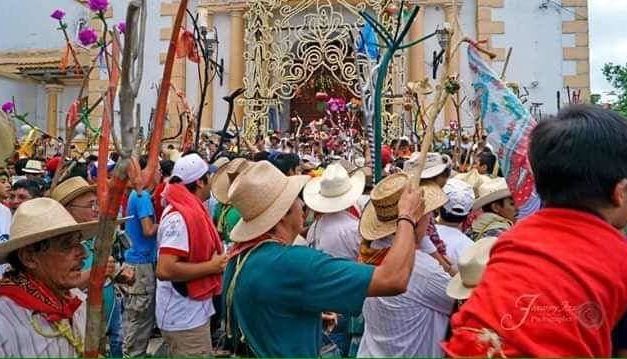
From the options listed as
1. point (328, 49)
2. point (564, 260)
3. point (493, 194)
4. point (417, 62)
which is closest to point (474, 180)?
point (493, 194)

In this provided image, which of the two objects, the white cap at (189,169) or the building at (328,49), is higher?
the building at (328,49)

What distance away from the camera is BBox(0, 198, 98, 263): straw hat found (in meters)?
2.78

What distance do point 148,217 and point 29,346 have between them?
3267mm

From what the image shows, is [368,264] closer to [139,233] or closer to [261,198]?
[261,198]

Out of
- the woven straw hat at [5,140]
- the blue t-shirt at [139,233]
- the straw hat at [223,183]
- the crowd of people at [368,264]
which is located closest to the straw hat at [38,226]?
the crowd of people at [368,264]

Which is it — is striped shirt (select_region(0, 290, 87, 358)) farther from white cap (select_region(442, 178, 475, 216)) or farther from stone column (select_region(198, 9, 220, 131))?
stone column (select_region(198, 9, 220, 131))

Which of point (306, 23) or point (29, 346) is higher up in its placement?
point (306, 23)

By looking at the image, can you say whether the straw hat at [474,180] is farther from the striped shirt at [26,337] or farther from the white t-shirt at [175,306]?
the striped shirt at [26,337]

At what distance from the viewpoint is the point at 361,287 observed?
2598 mm

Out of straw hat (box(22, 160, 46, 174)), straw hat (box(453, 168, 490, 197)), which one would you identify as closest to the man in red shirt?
straw hat (box(453, 168, 490, 197))

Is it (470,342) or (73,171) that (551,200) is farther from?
(73,171)

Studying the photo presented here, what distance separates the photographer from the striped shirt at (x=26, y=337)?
2.67 metres

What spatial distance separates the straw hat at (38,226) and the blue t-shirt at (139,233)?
9.71 feet

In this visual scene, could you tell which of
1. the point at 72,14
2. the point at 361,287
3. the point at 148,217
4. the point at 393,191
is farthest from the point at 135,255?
the point at 72,14
